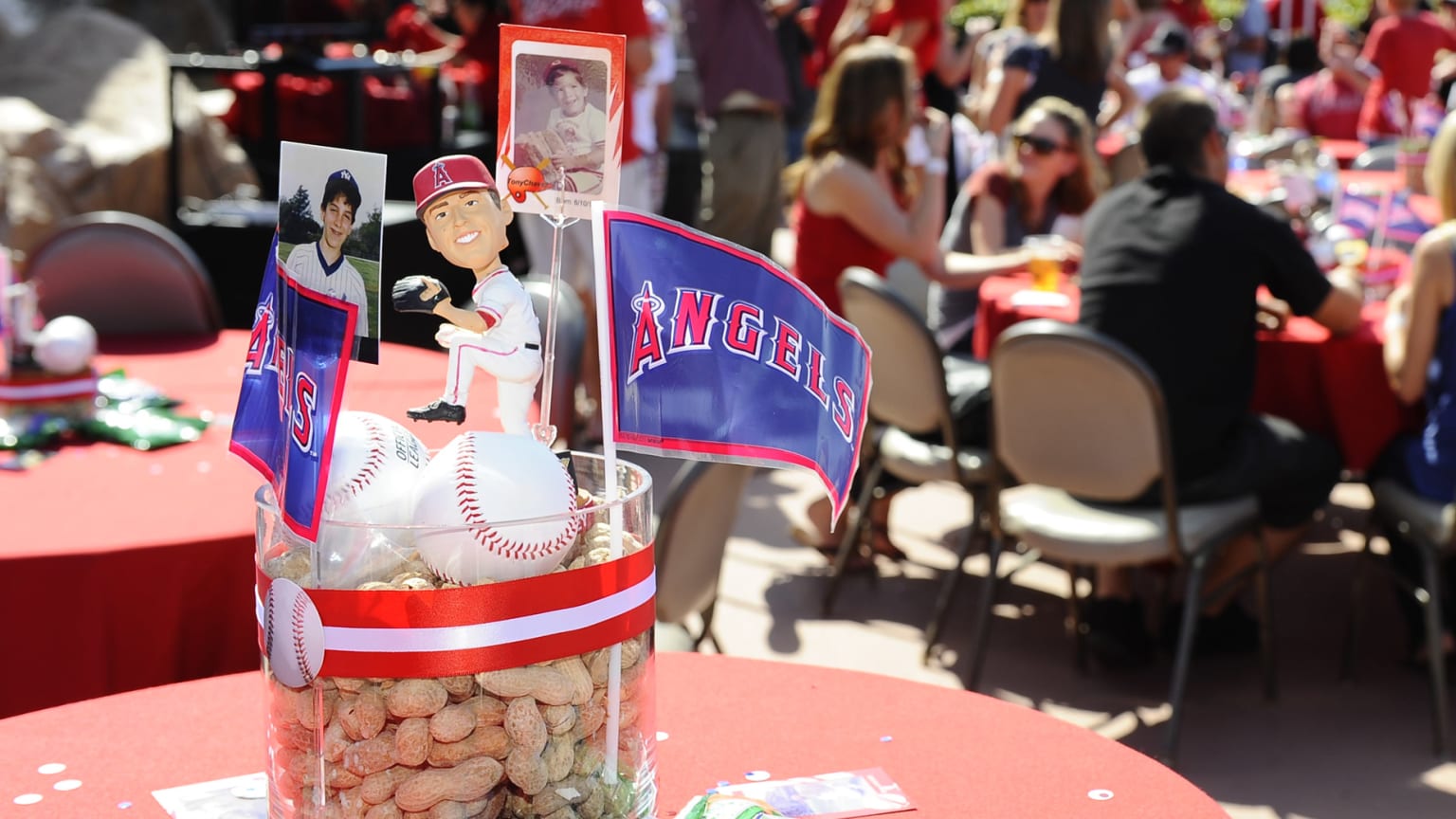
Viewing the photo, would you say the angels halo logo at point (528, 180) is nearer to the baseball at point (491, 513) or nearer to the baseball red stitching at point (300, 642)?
the baseball at point (491, 513)

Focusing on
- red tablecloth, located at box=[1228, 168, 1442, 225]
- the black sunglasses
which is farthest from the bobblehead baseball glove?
red tablecloth, located at box=[1228, 168, 1442, 225]

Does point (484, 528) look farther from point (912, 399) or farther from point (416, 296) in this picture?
point (912, 399)

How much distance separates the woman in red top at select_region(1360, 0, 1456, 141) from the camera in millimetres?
7660

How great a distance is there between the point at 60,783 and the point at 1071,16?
5280 millimetres

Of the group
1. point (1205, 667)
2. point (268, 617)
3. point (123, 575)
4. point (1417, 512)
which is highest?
point (268, 617)

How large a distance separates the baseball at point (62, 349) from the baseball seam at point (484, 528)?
6.17 feet

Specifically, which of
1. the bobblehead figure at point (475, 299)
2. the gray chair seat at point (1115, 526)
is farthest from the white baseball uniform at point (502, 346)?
the gray chair seat at point (1115, 526)

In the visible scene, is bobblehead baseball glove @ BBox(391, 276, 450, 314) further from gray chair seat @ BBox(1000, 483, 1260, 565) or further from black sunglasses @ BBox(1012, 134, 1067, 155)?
black sunglasses @ BBox(1012, 134, 1067, 155)

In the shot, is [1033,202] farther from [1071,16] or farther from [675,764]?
[675,764]

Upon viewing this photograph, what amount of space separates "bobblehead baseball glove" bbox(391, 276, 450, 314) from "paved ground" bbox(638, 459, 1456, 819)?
6.89 ft

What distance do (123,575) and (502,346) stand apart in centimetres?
113

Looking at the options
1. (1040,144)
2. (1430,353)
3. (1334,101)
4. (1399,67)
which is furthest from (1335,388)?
(1334,101)

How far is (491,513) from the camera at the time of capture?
1.02 meters

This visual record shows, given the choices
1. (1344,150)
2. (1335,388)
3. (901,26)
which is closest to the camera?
(1335,388)
